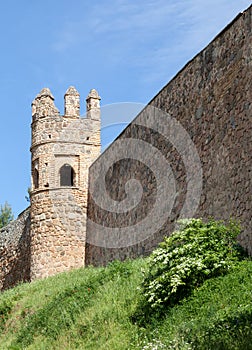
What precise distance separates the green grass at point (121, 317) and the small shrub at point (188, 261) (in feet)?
0.76

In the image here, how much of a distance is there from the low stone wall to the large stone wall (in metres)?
5.06

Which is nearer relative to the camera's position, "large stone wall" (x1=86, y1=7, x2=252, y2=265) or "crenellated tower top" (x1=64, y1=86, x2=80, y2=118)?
"large stone wall" (x1=86, y1=7, x2=252, y2=265)

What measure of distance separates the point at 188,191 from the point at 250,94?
2740 millimetres

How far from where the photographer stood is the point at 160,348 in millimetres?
8109

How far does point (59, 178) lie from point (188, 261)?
34.1 feet

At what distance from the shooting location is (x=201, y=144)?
40.7 ft

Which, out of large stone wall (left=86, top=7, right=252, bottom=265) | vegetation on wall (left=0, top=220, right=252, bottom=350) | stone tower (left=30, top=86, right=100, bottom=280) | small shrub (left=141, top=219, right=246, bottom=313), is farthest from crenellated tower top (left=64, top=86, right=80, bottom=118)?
small shrub (left=141, top=219, right=246, bottom=313)

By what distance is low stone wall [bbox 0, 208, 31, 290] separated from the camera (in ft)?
72.6

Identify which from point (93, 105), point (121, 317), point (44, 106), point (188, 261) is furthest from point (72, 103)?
point (188, 261)

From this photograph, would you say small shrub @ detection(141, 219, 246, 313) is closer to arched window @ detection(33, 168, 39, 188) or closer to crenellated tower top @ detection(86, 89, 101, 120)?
crenellated tower top @ detection(86, 89, 101, 120)

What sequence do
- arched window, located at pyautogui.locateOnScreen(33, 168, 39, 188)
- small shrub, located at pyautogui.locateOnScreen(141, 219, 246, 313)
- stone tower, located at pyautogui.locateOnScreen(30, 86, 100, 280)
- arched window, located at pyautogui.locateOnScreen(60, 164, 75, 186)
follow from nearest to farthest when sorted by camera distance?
small shrub, located at pyautogui.locateOnScreen(141, 219, 246, 313) < stone tower, located at pyautogui.locateOnScreen(30, 86, 100, 280) < arched window, located at pyautogui.locateOnScreen(33, 168, 39, 188) < arched window, located at pyautogui.locateOnScreen(60, 164, 75, 186)

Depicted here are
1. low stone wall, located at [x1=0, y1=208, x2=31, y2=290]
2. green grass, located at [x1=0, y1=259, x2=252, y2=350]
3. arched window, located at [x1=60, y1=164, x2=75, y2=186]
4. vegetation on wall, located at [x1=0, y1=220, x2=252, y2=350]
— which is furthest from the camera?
low stone wall, located at [x1=0, y1=208, x2=31, y2=290]

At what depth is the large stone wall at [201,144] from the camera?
10891 mm

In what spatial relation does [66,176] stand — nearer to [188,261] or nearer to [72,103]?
[72,103]
